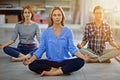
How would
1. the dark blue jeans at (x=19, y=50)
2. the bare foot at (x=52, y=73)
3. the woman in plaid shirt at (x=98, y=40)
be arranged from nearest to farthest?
the bare foot at (x=52, y=73) → the woman in plaid shirt at (x=98, y=40) → the dark blue jeans at (x=19, y=50)

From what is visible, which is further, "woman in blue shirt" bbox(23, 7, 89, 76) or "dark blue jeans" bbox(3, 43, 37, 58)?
"dark blue jeans" bbox(3, 43, 37, 58)

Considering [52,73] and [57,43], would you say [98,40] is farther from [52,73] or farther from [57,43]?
[52,73]

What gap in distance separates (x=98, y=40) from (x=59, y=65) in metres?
1.05

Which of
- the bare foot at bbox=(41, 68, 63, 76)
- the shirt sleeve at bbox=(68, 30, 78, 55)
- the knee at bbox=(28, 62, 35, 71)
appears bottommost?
the bare foot at bbox=(41, 68, 63, 76)

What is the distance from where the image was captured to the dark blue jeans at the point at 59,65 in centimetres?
365

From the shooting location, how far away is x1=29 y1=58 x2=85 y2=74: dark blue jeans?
3.65 metres

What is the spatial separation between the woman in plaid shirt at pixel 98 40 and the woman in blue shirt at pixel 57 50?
2.67 ft

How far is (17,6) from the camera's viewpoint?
1140 cm

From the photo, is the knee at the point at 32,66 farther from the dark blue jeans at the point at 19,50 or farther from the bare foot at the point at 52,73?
the dark blue jeans at the point at 19,50

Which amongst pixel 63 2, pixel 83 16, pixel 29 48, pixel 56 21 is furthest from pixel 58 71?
pixel 63 2

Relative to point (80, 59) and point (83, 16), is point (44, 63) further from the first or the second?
point (83, 16)

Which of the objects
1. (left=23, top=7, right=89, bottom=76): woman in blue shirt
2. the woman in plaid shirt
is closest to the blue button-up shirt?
(left=23, top=7, right=89, bottom=76): woman in blue shirt

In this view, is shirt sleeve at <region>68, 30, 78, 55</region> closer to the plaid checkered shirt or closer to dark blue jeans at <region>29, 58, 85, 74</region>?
dark blue jeans at <region>29, 58, 85, 74</region>

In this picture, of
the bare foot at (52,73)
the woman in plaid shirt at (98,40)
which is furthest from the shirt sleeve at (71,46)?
the woman in plaid shirt at (98,40)
